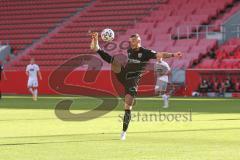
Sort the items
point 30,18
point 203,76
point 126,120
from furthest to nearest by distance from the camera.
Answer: point 30,18, point 203,76, point 126,120

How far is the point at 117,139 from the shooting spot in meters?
16.0

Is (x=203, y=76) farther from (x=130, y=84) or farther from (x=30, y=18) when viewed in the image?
(x=130, y=84)

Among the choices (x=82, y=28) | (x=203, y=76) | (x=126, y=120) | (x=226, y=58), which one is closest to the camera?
(x=126, y=120)

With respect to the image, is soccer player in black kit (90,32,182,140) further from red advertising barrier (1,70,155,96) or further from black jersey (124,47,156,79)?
red advertising barrier (1,70,155,96)

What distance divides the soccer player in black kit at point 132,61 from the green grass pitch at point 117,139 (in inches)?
36.8

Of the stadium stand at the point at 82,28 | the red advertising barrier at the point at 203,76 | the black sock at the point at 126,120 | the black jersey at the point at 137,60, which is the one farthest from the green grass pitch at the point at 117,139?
the stadium stand at the point at 82,28

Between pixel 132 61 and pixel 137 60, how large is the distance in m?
0.14

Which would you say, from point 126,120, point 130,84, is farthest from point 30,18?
point 126,120

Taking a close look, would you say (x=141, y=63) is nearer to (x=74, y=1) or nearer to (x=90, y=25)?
(x=90, y=25)

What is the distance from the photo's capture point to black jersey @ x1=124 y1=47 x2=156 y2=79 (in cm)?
1692

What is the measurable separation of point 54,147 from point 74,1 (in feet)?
145

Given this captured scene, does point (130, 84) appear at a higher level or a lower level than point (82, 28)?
higher

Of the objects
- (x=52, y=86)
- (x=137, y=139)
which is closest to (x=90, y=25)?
(x=52, y=86)

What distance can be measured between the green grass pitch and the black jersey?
1.48m
